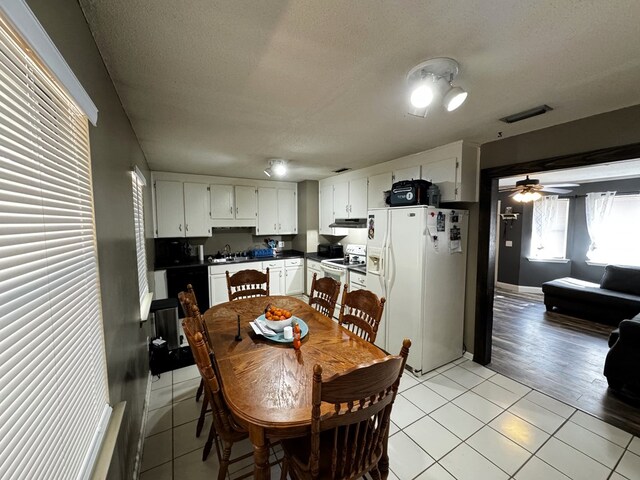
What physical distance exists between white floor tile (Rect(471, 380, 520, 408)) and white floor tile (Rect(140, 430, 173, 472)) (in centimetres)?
258

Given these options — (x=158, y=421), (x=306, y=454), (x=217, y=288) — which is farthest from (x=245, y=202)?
(x=306, y=454)

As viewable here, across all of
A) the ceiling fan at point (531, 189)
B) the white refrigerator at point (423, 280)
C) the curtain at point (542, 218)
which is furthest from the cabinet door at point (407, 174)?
the curtain at point (542, 218)

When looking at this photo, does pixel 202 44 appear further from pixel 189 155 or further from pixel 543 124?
pixel 543 124

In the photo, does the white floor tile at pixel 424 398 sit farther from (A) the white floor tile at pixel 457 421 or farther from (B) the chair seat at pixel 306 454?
(B) the chair seat at pixel 306 454

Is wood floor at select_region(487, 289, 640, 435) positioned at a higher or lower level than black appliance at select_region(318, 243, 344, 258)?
lower

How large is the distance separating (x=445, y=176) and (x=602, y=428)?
95.9 inches

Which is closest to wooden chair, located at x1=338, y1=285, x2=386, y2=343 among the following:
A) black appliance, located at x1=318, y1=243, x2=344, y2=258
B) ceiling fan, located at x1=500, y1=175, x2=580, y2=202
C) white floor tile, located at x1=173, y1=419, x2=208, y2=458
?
white floor tile, located at x1=173, y1=419, x2=208, y2=458

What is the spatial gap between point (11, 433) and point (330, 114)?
2158 mm

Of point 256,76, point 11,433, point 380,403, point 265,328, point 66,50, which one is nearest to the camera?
point 11,433

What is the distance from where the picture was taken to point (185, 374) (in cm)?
279

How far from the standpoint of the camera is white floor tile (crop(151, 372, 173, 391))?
2.61 m

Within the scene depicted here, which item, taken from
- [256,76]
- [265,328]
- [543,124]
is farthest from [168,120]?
[543,124]

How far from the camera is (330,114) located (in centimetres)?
208

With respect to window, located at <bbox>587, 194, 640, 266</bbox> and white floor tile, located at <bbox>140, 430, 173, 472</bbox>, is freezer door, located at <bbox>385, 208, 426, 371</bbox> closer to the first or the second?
white floor tile, located at <bbox>140, 430, 173, 472</bbox>
